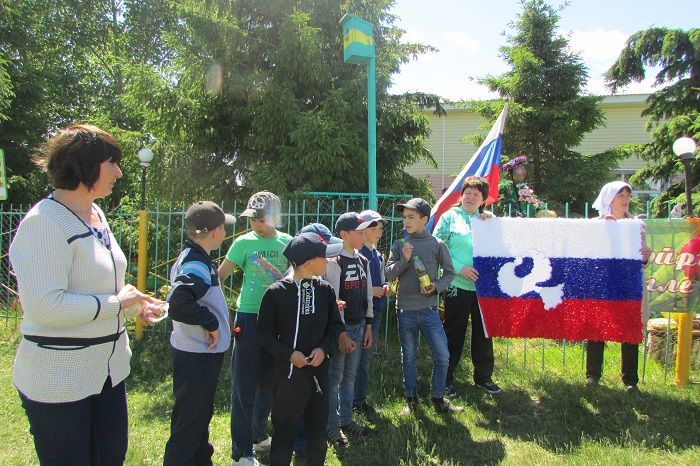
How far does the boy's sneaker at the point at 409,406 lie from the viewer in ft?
13.9

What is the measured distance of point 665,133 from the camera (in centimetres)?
1055

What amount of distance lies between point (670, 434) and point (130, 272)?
667 centimetres

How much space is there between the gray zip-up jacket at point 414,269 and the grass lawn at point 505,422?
932 mm

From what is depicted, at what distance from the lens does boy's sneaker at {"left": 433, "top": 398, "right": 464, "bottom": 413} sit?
428 cm

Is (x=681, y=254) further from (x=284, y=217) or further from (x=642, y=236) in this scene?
(x=284, y=217)

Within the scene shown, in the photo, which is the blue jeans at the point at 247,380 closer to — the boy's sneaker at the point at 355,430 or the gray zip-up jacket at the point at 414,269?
the boy's sneaker at the point at 355,430

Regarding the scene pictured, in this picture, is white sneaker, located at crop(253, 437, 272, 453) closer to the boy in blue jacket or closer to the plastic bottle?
the boy in blue jacket

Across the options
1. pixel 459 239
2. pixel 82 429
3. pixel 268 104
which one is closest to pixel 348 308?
pixel 459 239

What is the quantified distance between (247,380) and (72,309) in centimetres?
166

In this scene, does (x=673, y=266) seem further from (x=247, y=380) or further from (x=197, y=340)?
(x=197, y=340)

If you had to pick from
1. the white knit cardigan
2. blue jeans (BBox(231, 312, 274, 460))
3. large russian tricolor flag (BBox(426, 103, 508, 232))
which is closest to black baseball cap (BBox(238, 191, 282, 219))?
blue jeans (BBox(231, 312, 274, 460))

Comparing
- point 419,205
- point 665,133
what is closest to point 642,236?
point 419,205

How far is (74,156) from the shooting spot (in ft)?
6.69

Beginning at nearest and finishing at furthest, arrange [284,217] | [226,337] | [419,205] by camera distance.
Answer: [226,337] → [419,205] → [284,217]
